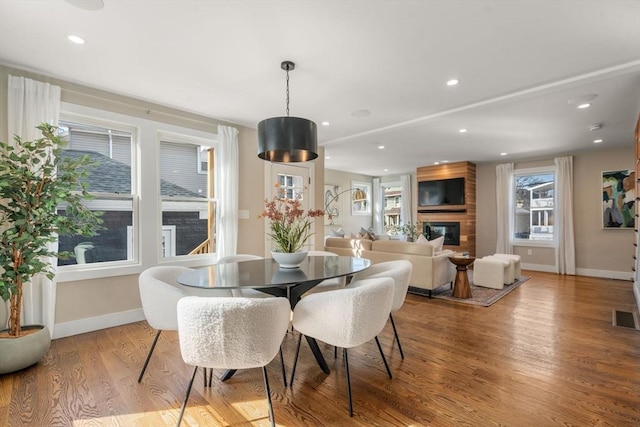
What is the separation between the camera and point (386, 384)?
2.08 m

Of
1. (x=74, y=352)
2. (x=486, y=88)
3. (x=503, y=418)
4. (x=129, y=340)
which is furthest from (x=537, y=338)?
(x=74, y=352)

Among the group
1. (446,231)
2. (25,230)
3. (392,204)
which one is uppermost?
(392,204)

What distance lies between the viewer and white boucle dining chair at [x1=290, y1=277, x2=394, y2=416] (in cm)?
173

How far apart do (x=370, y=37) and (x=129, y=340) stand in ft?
11.2

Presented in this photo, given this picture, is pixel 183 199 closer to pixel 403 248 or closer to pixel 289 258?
pixel 289 258

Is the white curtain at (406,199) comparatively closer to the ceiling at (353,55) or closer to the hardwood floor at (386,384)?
the ceiling at (353,55)

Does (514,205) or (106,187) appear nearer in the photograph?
(106,187)

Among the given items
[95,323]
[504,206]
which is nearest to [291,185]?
[95,323]

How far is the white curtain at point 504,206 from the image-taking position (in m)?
6.88

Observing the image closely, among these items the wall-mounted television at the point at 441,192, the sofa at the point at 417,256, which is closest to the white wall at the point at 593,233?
the wall-mounted television at the point at 441,192

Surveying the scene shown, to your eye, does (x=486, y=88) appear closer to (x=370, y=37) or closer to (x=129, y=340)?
(x=370, y=37)

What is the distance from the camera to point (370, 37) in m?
2.28

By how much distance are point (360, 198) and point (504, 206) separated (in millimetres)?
3871

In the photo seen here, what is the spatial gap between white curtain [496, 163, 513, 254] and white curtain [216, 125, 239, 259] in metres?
5.99
